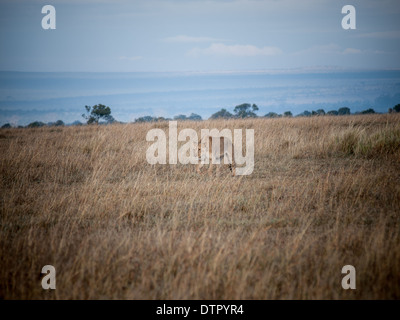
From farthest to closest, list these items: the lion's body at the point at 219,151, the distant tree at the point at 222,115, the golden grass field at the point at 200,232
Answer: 1. the distant tree at the point at 222,115
2. the lion's body at the point at 219,151
3. the golden grass field at the point at 200,232

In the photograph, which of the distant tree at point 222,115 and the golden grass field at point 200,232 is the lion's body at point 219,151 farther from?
the distant tree at point 222,115

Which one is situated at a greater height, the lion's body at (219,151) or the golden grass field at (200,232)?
the lion's body at (219,151)

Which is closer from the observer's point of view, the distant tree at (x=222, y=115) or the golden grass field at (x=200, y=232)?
the golden grass field at (x=200, y=232)

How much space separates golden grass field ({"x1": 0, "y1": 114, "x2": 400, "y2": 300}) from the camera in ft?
9.78

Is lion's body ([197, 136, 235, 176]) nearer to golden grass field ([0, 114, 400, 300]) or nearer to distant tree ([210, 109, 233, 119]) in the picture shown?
golden grass field ([0, 114, 400, 300])

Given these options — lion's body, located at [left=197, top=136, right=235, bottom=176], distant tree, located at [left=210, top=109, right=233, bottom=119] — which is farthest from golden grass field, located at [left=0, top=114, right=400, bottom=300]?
distant tree, located at [left=210, top=109, right=233, bottom=119]

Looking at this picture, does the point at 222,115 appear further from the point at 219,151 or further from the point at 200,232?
the point at 200,232

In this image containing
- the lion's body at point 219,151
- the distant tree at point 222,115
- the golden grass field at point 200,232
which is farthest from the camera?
the distant tree at point 222,115

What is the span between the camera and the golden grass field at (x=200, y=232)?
117 inches

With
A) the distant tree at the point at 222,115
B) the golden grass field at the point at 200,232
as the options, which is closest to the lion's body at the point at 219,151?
the golden grass field at the point at 200,232

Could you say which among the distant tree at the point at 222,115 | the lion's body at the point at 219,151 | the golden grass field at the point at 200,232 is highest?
the distant tree at the point at 222,115
